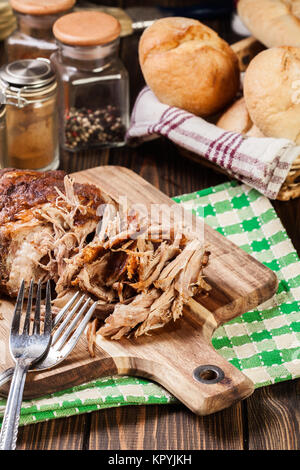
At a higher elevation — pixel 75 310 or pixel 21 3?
pixel 21 3

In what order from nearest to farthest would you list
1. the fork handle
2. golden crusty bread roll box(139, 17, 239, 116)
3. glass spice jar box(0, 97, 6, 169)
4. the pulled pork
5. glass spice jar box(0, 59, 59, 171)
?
the fork handle → the pulled pork → glass spice jar box(0, 97, 6, 169) → glass spice jar box(0, 59, 59, 171) → golden crusty bread roll box(139, 17, 239, 116)

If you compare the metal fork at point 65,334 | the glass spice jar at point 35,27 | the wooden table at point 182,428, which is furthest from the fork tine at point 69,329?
the glass spice jar at point 35,27

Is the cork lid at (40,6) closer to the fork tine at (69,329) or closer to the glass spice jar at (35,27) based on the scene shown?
the glass spice jar at (35,27)

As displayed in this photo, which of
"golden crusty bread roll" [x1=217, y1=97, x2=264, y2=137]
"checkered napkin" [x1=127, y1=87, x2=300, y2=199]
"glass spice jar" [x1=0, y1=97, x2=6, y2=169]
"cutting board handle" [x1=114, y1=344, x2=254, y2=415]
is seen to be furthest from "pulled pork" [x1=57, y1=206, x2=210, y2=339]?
"golden crusty bread roll" [x1=217, y1=97, x2=264, y2=137]

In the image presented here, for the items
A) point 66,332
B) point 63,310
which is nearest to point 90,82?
point 63,310

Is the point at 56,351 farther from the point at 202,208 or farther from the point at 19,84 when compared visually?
the point at 19,84

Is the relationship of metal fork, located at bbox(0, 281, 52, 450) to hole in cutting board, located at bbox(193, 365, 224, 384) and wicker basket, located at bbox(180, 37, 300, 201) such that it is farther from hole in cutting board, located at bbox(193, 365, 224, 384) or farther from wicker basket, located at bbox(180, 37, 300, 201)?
wicker basket, located at bbox(180, 37, 300, 201)

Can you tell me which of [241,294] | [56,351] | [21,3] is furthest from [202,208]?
[21,3]
